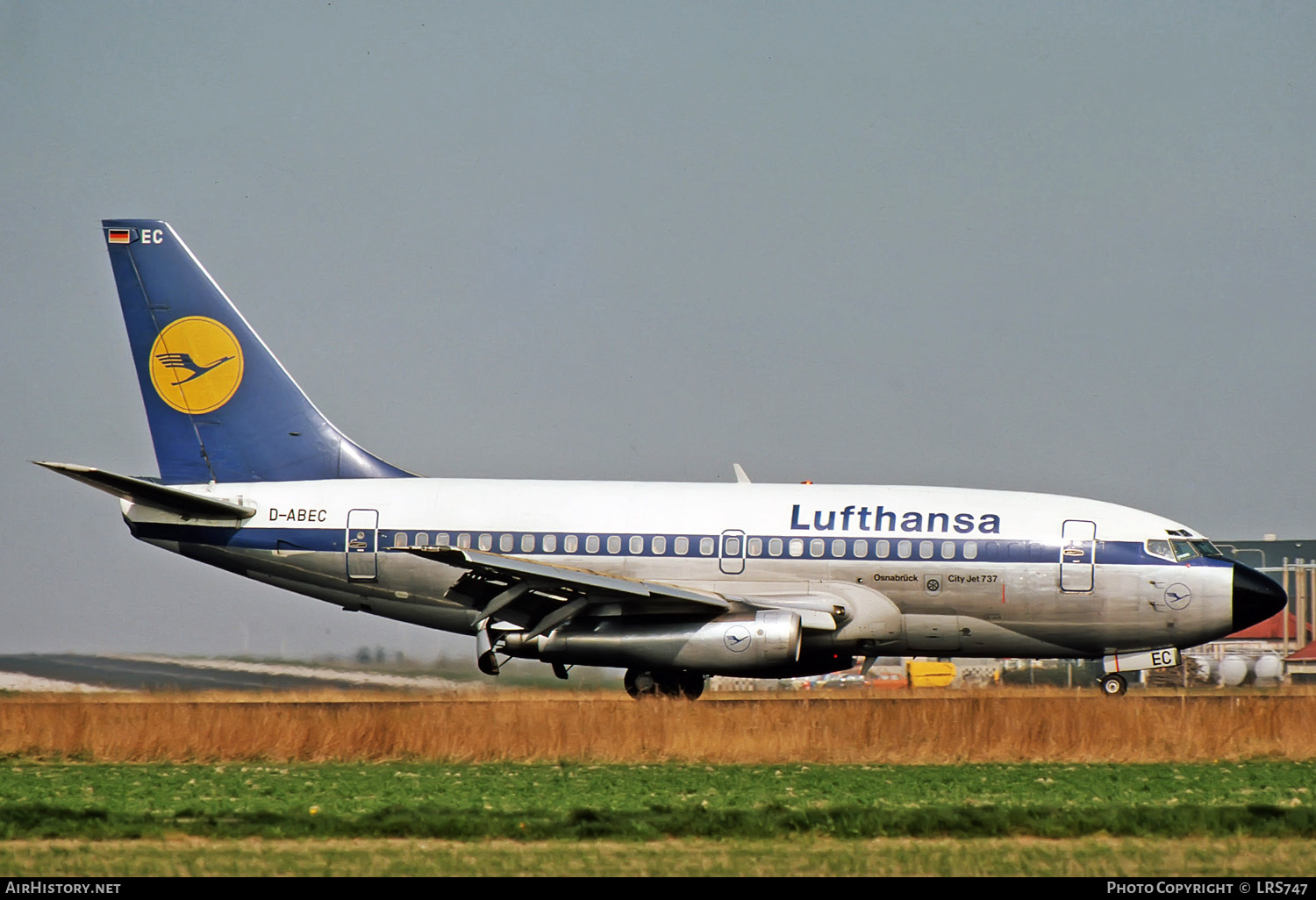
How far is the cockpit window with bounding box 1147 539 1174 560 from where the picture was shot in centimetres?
2497

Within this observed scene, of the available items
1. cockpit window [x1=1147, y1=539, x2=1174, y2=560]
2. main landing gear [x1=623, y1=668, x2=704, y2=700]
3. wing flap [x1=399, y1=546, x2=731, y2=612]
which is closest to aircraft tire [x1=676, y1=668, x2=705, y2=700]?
main landing gear [x1=623, y1=668, x2=704, y2=700]

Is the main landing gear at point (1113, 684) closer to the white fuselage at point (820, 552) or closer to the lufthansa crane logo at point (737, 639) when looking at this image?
the white fuselage at point (820, 552)

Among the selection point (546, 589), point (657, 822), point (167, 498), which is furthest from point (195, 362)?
point (657, 822)

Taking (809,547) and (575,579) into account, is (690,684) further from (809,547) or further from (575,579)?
(575,579)

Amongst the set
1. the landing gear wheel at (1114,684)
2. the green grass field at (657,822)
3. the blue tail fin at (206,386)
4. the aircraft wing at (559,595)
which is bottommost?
the green grass field at (657,822)

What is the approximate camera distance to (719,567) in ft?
82.9

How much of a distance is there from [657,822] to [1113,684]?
1566cm

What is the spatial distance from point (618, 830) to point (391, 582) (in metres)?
14.9

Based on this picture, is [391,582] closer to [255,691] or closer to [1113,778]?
[255,691]

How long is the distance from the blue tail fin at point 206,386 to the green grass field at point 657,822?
1128 centimetres

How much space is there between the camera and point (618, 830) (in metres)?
12.0

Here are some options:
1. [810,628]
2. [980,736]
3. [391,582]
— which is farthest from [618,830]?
[391,582]

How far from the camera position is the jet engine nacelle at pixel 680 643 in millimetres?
23359

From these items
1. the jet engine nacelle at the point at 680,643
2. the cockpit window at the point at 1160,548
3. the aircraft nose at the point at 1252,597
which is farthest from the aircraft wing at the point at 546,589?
the aircraft nose at the point at 1252,597
